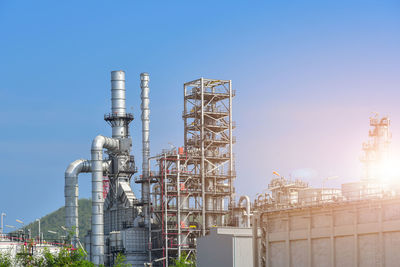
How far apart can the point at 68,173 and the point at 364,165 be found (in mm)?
39685

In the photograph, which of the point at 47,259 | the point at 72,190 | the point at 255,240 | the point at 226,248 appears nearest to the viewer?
the point at 255,240

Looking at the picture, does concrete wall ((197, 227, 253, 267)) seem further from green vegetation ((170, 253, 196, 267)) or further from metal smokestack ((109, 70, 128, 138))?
metal smokestack ((109, 70, 128, 138))

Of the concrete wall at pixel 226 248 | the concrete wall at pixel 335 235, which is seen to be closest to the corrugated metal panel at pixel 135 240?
the concrete wall at pixel 226 248

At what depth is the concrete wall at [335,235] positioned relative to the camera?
51.2 m

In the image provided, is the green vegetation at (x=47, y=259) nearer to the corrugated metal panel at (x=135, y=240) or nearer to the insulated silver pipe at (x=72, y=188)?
the corrugated metal panel at (x=135, y=240)

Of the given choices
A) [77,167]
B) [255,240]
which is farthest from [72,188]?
[255,240]

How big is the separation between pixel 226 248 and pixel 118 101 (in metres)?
41.9

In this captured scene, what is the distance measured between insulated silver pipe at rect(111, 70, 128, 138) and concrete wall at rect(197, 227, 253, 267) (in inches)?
1422

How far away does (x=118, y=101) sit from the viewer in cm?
10612

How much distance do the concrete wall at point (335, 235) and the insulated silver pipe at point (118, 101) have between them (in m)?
48.0

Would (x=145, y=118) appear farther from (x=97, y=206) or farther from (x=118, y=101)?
(x=97, y=206)

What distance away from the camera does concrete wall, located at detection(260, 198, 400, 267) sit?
5116cm

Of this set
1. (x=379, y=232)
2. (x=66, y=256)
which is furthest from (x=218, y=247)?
(x=379, y=232)

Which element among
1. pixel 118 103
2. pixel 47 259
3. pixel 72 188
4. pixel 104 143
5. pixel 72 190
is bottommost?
pixel 47 259
